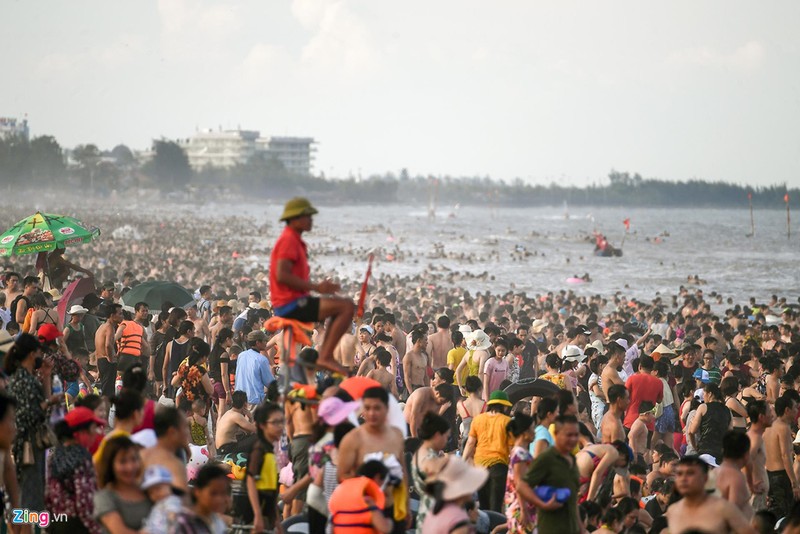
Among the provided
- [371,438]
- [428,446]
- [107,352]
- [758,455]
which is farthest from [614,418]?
[107,352]

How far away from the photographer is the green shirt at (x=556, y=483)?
6.79 metres

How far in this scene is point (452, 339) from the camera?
45.1 feet

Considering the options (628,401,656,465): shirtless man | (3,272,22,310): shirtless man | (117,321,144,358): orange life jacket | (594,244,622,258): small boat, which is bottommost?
(594,244,622,258): small boat

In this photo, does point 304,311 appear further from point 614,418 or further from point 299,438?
point 614,418

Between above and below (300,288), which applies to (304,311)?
below

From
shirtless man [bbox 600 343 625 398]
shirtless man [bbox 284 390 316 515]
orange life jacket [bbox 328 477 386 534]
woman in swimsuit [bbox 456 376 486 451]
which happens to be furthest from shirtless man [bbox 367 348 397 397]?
orange life jacket [bbox 328 477 386 534]

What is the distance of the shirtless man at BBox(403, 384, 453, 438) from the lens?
9648mm

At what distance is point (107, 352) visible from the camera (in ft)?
41.0

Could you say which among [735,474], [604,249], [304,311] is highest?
[304,311]

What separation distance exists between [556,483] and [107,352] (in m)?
7.12

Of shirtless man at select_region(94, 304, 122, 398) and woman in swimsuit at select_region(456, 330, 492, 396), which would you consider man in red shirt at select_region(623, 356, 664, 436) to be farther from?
shirtless man at select_region(94, 304, 122, 398)

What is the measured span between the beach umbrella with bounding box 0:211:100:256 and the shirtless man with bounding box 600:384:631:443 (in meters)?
7.98

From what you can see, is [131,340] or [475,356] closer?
[131,340]

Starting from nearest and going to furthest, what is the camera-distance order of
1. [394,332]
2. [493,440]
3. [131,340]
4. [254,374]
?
1. [493,440]
2. [254,374]
3. [131,340]
4. [394,332]
